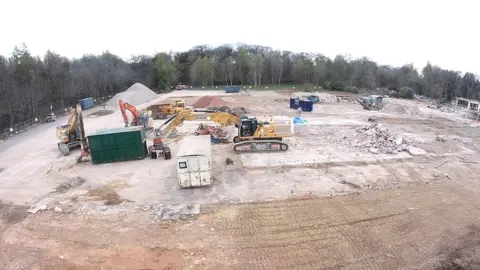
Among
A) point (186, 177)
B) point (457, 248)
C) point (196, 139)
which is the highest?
point (196, 139)

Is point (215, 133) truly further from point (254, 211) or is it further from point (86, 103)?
point (86, 103)

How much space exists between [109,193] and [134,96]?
30708mm

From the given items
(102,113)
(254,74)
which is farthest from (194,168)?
(254,74)

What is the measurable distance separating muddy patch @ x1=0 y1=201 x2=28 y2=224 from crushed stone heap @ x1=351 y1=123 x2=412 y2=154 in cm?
1821

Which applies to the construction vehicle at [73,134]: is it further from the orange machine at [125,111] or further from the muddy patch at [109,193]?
the muddy patch at [109,193]

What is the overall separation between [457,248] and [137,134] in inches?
620

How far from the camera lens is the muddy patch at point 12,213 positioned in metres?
12.8

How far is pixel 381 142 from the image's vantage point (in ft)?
69.2

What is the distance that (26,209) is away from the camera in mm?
13570

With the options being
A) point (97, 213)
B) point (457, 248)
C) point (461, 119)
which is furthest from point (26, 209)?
point (461, 119)

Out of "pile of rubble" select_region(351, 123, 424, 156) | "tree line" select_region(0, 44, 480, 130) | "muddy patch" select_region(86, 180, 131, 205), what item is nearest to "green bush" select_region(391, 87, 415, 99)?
"tree line" select_region(0, 44, 480, 130)

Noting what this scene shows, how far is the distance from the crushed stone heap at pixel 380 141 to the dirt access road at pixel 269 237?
642 centimetres

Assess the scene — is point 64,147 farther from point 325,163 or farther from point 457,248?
point 457,248

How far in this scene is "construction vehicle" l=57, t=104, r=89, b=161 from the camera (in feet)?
65.7
